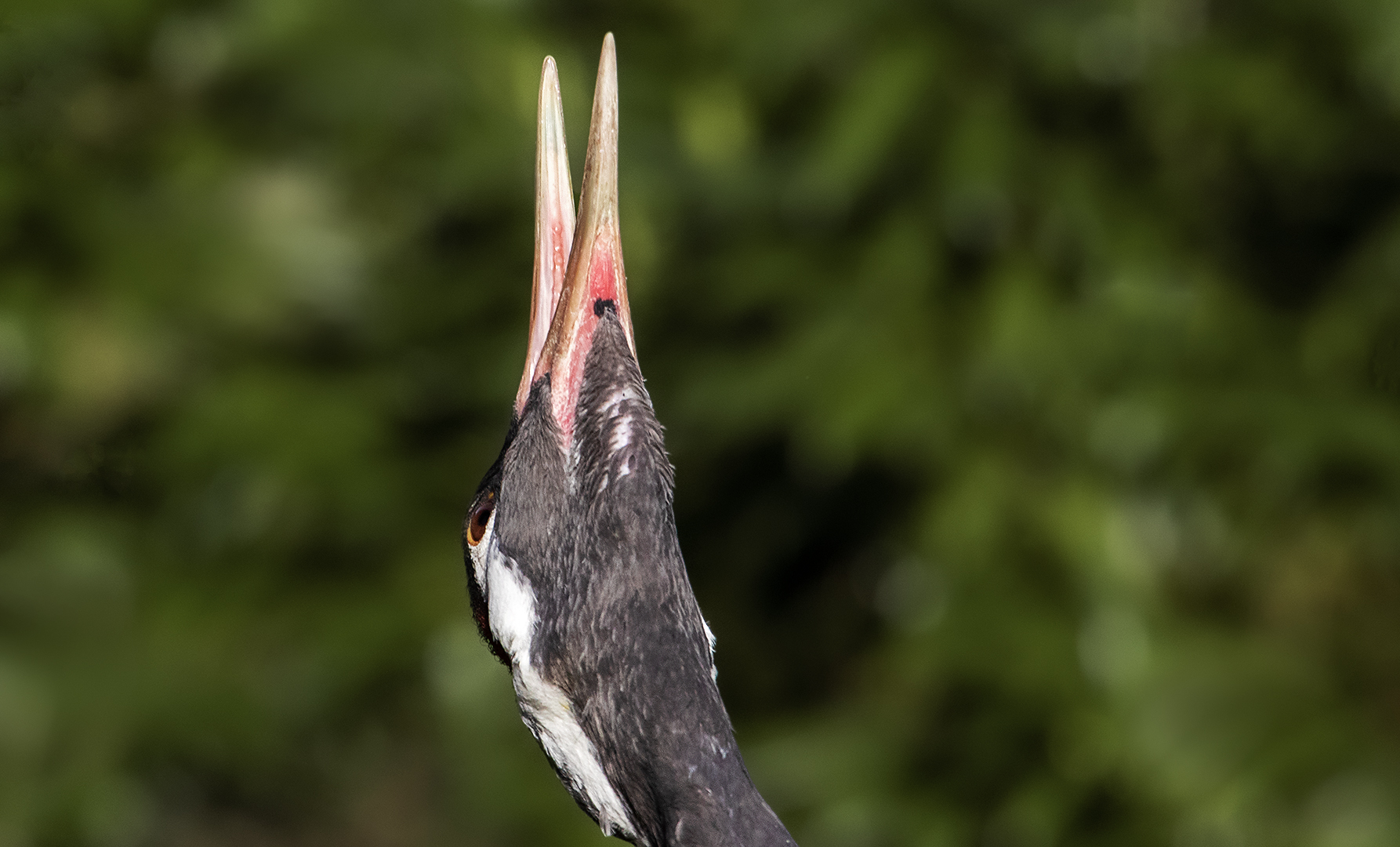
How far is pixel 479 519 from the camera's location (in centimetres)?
201

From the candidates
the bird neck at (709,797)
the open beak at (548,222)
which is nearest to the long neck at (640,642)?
the bird neck at (709,797)

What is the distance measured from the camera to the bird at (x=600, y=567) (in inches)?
65.6

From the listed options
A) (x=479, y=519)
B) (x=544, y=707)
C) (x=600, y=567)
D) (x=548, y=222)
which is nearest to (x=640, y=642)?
(x=600, y=567)

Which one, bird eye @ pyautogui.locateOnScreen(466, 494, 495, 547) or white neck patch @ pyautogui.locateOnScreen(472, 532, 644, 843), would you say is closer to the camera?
white neck patch @ pyautogui.locateOnScreen(472, 532, 644, 843)

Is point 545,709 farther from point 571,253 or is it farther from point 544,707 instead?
point 571,253

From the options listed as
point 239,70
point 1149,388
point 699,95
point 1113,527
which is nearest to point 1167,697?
point 1113,527

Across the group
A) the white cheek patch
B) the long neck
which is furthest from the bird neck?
the white cheek patch

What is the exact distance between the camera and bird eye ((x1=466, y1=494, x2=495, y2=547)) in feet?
6.48

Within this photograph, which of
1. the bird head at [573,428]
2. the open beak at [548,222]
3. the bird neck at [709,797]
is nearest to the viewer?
the bird neck at [709,797]

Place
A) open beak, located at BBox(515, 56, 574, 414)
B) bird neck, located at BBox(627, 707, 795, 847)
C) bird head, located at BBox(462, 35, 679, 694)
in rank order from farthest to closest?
open beak, located at BBox(515, 56, 574, 414) → bird head, located at BBox(462, 35, 679, 694) → bird neck, located at BBox(627, 707, 795, 847)

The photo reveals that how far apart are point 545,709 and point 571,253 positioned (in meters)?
0.65

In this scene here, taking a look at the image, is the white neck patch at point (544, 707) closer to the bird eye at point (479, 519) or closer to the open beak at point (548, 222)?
the bird eye at point (479, 519)

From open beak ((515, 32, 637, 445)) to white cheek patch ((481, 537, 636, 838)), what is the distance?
24 cm

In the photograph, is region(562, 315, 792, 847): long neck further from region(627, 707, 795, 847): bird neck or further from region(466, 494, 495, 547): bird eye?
region(466, 494, 495, 547): bird eye
